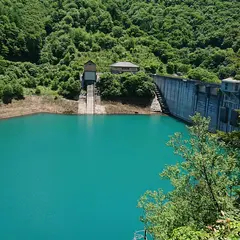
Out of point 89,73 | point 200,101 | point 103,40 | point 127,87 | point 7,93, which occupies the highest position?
point 103,40

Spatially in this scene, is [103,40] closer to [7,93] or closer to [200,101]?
[7,93]

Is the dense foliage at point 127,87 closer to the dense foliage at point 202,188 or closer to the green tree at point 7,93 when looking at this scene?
the green tree at point 7,93

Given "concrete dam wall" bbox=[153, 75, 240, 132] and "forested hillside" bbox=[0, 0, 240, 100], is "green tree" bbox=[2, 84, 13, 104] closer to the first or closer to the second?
"forested hillside" bbox=[0, 0, 240, 100]

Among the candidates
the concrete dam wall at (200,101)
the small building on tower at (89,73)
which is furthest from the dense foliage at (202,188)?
the small building on tower at (89,73)

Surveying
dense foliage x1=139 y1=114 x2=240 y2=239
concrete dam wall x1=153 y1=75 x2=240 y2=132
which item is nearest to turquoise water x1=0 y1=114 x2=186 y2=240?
concrete dam wall x1=153 y1=75 x2=240 y2=132

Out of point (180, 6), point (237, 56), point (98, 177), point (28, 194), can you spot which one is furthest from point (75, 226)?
point (180, 6)

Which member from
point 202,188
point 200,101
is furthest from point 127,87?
point 202,188

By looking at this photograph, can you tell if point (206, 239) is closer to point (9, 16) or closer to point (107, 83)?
point (107, 83)
